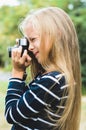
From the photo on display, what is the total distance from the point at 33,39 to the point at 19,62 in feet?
0.24

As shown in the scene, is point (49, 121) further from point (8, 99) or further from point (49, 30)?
point (49, 30)

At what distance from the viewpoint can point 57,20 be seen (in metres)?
1.28

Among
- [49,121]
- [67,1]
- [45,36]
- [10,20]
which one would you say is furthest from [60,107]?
[67,1]

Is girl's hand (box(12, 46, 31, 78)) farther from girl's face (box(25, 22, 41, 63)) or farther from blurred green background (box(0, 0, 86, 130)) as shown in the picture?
blurred green background (box(0, 0, 86, 130))

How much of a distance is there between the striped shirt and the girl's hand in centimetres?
5

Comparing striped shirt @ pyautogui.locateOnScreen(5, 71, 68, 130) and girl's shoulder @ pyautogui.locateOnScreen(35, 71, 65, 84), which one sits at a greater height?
girl's shoulder @ pyautogui.locateOnScreen(35, 71, 65, 84)

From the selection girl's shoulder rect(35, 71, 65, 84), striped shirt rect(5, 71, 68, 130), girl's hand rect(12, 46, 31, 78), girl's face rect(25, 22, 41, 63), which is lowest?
striped shirt rect(5, 71, 68, 130)

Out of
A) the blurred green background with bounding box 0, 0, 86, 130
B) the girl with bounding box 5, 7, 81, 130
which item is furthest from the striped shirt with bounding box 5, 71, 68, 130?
the blurred green background with bounding box 0, 0, 86, 130

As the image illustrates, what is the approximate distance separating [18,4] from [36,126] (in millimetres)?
3846

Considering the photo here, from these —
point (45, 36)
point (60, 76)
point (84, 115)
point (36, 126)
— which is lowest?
point (84, 115)

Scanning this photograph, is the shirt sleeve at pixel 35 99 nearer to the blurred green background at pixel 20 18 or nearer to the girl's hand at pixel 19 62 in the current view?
the girl's hand at pixel 19 62

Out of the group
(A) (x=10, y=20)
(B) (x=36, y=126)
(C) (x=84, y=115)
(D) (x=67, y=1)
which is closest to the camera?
(B) (x=36, y=126)

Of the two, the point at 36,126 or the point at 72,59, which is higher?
the point at 72,59

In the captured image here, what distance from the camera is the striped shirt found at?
1220mm
